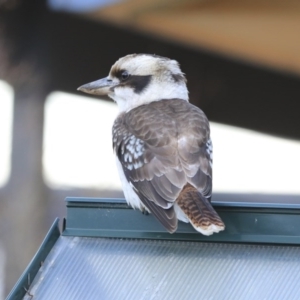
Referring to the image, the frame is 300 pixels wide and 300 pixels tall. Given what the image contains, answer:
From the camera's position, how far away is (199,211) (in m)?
2.21

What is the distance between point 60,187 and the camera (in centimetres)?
464

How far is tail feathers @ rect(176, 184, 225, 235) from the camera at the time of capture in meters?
2.10

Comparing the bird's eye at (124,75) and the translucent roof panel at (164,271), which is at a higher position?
the bird's eye at (124,75)

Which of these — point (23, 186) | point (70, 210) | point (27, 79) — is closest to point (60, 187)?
point (23, 186)

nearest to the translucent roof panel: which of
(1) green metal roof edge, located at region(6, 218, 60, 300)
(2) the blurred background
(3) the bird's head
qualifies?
(1) green metal roof edge, located at region(6, 218, 60, 300)

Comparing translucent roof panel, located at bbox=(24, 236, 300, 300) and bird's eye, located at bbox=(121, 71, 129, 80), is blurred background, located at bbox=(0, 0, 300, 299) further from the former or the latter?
translucent roof panel, located at bbox=(24, 236, 300, 300)

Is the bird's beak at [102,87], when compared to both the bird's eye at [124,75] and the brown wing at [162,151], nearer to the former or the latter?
the bird's eye at [124,75]

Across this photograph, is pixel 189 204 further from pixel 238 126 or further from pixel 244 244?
pixel 238 126

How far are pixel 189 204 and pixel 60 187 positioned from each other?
7.95ft

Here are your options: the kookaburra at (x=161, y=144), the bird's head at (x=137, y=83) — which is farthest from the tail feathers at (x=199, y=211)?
the bird's head at (x=137, y=83)

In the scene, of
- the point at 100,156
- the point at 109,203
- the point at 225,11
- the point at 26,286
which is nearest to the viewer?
the point at 26,286

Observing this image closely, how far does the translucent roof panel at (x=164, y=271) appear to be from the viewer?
2047 millimetres

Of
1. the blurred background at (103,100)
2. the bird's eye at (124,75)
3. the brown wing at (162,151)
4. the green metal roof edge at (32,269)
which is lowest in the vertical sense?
the green metal roof edge at (32,269)

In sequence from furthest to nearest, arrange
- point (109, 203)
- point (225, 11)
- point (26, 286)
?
point (225, 11) → point (109, 203) → point (26, 286)
